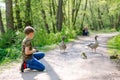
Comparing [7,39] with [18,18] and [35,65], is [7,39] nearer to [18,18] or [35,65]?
[18,18]

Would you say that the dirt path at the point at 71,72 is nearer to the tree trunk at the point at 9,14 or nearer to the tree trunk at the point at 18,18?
the tree trunk at the point at 9,14

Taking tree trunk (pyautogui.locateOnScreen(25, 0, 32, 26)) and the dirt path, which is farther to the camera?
tree trunk (pyautogui.locateOnScreen(25, 0, 32, 26))

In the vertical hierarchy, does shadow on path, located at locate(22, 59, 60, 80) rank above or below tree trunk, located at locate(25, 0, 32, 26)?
below

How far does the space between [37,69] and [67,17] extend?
41.2 meters

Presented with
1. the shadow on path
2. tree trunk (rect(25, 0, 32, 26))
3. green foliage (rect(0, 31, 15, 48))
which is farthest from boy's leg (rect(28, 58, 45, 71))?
tree trunk (rect(25, 0, 32, 26))

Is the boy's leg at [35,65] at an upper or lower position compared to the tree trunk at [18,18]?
lower

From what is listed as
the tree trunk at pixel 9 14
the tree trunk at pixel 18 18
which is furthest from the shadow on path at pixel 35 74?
the tree trunk at pixel 18 18

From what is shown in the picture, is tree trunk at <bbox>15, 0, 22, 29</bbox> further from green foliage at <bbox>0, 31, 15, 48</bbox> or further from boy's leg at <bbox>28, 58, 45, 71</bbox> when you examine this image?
boy's leg at <bbox>28, 58, 45, 71</bbox>

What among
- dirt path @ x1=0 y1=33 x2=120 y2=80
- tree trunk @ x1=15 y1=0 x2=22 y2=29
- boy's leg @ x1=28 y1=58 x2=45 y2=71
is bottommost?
dirt path @ x1=0 y1=33 x2=120 y2=80

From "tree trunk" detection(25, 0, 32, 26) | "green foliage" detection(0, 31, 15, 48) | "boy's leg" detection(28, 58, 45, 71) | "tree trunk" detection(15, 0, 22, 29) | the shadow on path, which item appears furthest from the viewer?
"tree trunk" detection(25, 0, 32, 26)

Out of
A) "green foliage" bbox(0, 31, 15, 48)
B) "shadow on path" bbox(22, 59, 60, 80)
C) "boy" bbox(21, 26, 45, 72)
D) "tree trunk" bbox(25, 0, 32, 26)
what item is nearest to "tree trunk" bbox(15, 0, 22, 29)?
"tree trunk" bbox(25, 0, 32, 26)

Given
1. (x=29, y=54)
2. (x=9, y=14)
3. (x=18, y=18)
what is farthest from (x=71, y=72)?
(x=18, y=18)

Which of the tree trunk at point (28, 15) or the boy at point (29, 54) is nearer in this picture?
the boy at point (29, 54)

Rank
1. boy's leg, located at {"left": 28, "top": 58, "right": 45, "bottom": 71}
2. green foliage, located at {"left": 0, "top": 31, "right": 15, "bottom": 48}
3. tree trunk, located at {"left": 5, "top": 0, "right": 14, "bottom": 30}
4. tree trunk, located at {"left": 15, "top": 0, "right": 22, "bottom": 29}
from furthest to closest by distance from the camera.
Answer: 1. tree trunk, located at {"left": 15, "top": 0, "right": 22, "bottom": 29}
2. tree trunk, located at {"left": 5, "top": 0, "right": 14, "bottom": 30}
3. green foliage, located at {"left": 0, "top": 31, "right": 15, "bottom": 48}
4. boy's leg, located at {"left": 28, "top": 58, "right": 45, "bottom": 71}
